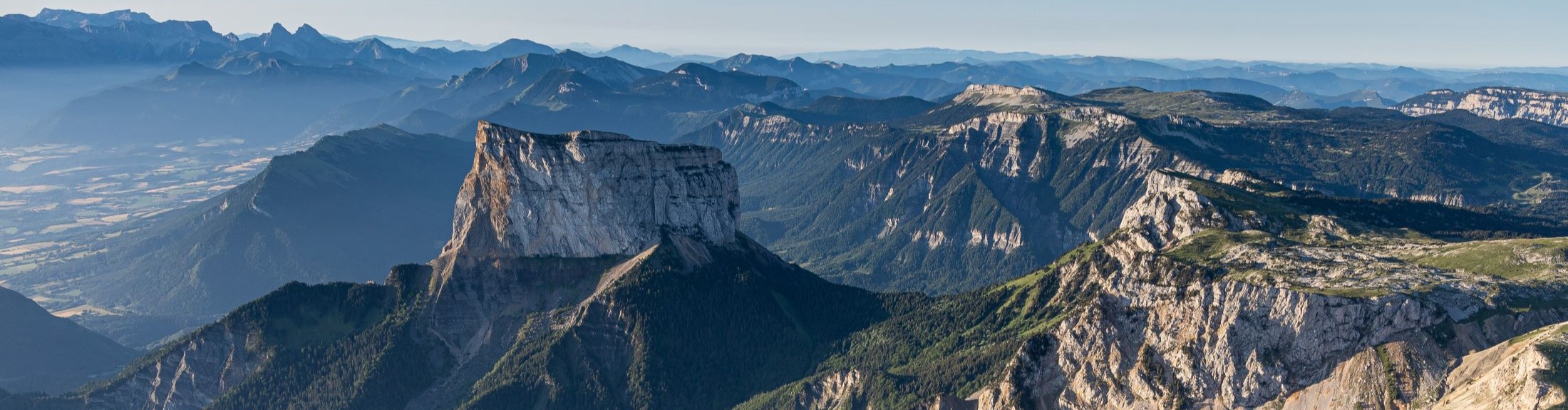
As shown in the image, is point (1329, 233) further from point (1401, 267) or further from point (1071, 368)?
point (1071, 368)

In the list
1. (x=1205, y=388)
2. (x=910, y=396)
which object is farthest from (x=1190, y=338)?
(x=910, y=396)

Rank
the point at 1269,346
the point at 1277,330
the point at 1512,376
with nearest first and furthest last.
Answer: the point at 1512,376 → the point at 1277,330 → the point at 1269,346

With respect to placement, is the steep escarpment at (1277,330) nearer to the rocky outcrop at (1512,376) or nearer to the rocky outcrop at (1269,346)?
the rocky outcrop at (1269,346)

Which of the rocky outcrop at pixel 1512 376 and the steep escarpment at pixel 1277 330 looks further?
the steep escarpment at pixel 1277 330

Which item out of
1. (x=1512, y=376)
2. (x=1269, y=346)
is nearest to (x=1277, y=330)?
(x=1269, y=346)

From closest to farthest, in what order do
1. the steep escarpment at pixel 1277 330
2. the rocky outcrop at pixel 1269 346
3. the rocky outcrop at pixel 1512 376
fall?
the rocky outcrop at pixel 1512 376 < the rocky outcrop at pixel 1269 346 < the steep escarpment at pixel 1277 330

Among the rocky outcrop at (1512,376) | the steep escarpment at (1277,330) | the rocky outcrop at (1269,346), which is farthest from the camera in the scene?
the steep escarpment at (1277,330)

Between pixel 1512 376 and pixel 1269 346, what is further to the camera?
pixel 1269 346

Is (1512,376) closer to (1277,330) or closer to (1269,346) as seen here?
(1277,330)

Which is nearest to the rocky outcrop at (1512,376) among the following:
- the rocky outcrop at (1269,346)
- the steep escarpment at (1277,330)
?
the rocky outcrop at (1269,346)

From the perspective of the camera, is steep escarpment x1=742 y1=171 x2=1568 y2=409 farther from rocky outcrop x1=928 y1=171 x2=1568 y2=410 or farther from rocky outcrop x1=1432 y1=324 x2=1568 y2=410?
rocky outcrop x1=1432 y1=324 x2=1568 y2=410

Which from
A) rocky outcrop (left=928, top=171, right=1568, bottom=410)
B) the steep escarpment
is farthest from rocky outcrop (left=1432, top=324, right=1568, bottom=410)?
the steep escarpment
